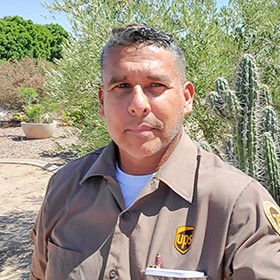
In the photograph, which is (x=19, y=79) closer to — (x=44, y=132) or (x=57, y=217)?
(x=44, y=132)

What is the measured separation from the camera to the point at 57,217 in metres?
1.48

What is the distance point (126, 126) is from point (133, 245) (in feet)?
1.13

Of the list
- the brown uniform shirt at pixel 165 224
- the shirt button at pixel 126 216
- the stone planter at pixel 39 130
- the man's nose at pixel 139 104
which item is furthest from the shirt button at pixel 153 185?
the stone planter at pixel 39 130

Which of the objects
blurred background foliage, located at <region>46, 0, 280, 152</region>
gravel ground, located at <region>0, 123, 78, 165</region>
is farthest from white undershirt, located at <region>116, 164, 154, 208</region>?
gravel ground, located at <region>0, 123, 78, 165</region>

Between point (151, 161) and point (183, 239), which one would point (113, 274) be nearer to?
point (183, 239)

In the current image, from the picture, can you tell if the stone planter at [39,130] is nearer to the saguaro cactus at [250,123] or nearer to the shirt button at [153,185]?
the saguaro cactus at [250,123]

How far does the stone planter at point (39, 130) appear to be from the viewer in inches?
488

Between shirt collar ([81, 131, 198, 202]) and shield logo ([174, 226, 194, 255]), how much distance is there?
8 cm

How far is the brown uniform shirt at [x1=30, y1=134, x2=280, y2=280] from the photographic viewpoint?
117 cm

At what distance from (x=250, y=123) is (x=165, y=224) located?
1.74m

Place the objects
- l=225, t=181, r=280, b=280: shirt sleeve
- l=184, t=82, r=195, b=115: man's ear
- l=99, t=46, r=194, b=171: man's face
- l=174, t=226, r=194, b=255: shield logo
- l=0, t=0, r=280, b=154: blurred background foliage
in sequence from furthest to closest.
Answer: l=0, t=0, r=280, b=154: blurred background foliage
l=184, t=82, r=195, b=115: man's ear
l=99, t=46, r=194, b=171: man's face
l=174, t=226, r=194, b=255: shield logo
l=225, t=181, r=280, b=280: shirt sleeve

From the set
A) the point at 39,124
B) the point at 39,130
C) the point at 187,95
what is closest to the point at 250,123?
the point at 187,95

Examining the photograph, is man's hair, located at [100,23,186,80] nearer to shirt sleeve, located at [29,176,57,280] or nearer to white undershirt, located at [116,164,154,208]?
white undershirt, located at [116,164,154,208]

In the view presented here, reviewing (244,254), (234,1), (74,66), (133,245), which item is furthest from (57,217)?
(234,1)
